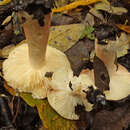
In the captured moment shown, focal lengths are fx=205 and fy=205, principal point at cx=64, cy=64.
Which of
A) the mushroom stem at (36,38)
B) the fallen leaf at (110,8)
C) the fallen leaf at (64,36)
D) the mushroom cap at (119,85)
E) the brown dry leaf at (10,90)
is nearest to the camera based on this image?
the mushroom stem at (36,38)

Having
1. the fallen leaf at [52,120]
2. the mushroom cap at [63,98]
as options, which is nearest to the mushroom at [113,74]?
the mushroom cap at [63,98]

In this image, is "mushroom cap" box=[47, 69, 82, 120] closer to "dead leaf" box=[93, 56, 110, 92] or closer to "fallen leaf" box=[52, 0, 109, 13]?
"dead leaf" box=[93, 56, 110, 92]

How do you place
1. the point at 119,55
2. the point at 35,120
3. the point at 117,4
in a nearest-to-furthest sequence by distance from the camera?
the point at 35,120
the point at 119,55
the point at 117,4

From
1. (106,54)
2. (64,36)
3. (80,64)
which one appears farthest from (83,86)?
(64,36)

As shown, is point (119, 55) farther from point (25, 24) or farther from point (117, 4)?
point (25, 24)

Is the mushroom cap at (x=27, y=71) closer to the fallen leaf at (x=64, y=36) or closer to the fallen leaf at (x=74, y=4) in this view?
the fallen leaf at (x=64, y=36)

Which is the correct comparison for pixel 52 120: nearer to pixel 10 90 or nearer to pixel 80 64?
pixel 10 90

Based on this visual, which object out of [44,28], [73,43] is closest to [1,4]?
[73,43]
